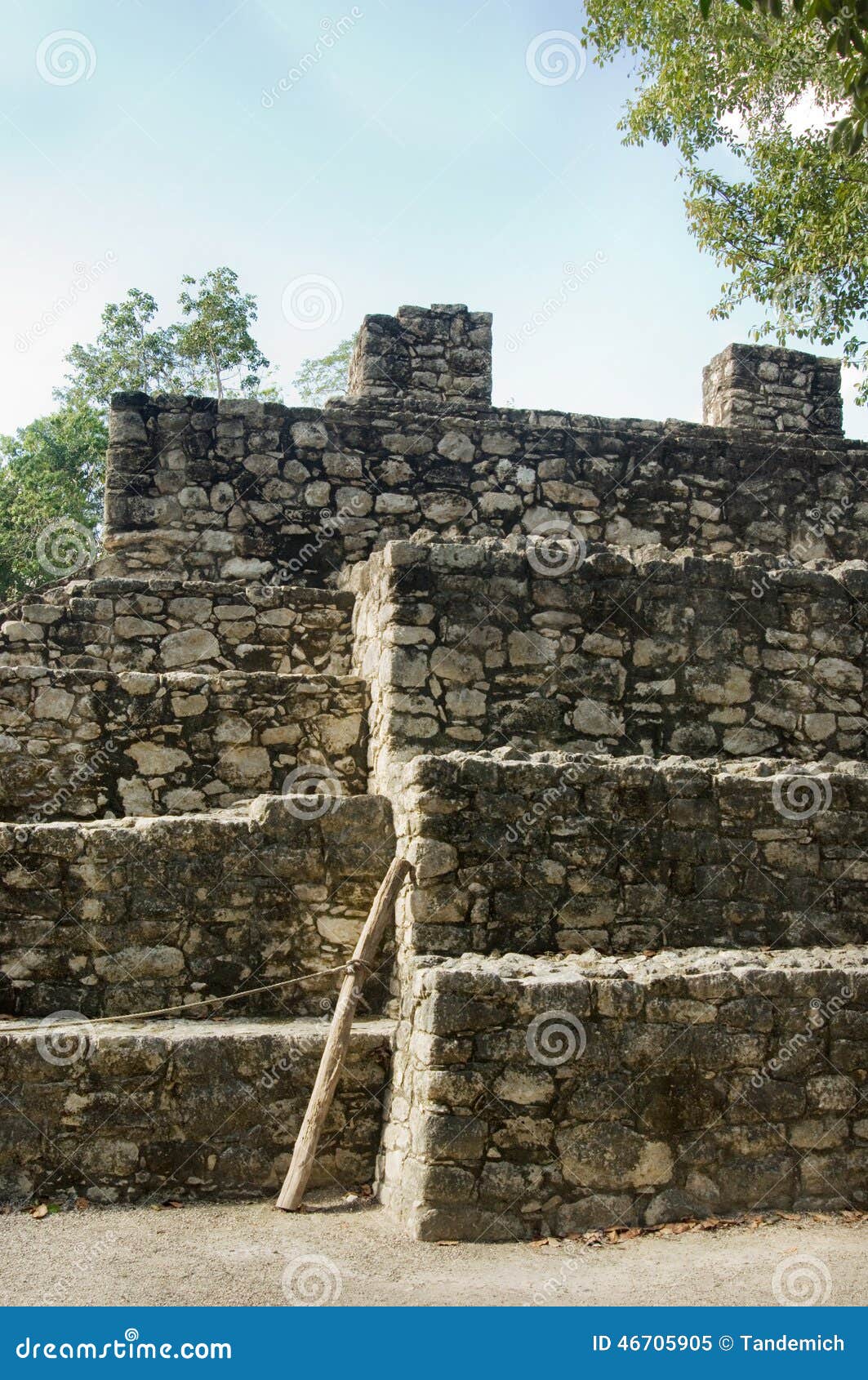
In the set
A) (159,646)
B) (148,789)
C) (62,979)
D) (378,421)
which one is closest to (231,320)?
(378,421)

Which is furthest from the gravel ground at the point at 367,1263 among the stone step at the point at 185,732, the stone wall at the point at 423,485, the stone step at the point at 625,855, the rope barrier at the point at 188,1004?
the stone wall at the point at 423,485

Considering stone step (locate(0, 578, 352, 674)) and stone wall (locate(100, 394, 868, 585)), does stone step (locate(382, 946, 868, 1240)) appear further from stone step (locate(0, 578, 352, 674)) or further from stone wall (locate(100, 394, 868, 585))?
stone wall (locate(100, 394, 868, 585))

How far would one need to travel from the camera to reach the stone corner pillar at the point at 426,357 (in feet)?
33.9

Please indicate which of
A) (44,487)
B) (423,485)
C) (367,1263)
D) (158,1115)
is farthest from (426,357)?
(44,487)

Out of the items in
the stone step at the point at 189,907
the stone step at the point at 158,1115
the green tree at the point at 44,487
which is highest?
the green tree at the point at 44,487

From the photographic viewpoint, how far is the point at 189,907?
615 centimetres

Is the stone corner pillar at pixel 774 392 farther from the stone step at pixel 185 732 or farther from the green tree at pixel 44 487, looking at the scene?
the green tree at pixel 44 487

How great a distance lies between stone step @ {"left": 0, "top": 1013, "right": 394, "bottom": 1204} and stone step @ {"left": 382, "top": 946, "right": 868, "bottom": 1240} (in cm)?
46

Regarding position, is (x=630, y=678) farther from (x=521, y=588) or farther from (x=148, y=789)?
(x=148, y=789)

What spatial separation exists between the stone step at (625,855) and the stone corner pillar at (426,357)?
4934 millimetres

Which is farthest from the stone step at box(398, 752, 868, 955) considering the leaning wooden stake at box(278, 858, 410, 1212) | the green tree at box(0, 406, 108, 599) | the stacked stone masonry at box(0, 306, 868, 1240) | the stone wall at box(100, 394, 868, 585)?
the green tree at box(0, 406, 108, 599)

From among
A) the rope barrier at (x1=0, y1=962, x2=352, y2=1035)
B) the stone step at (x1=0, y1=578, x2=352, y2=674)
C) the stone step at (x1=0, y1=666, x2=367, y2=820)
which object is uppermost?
the stone step at (x1=0, y1=578, x2=352, y2=674)

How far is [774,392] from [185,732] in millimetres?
6441

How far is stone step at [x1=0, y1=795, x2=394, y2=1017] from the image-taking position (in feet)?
19.9
